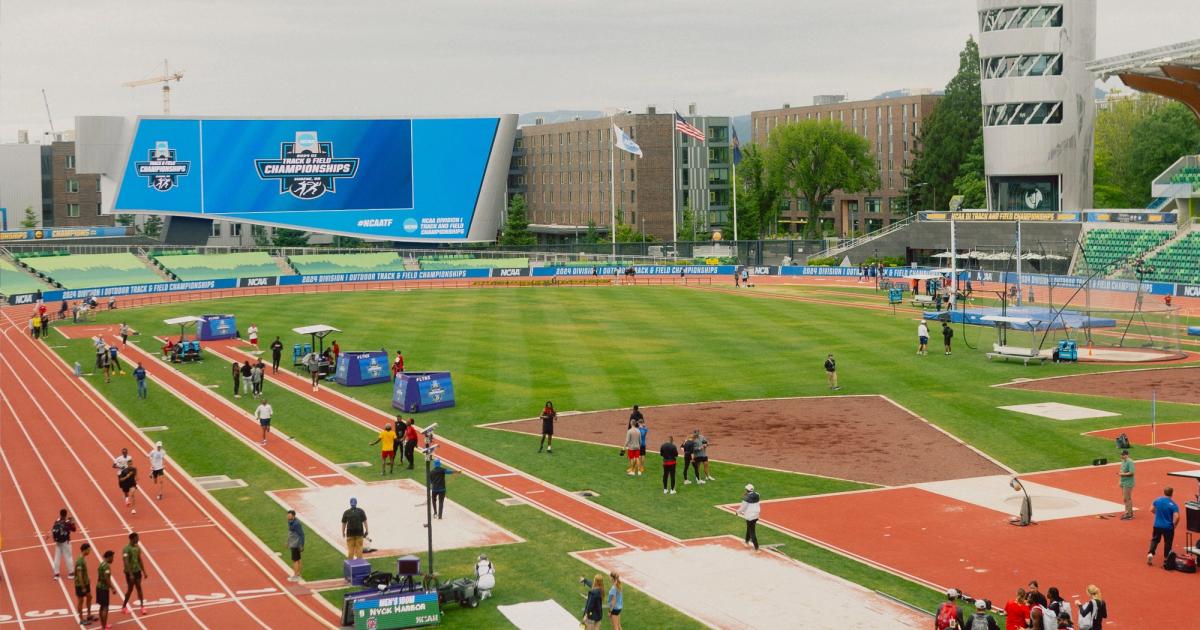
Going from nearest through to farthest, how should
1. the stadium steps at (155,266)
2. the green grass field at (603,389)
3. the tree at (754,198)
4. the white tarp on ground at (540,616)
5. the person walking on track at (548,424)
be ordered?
1. the white tarp on ground at (540,616)
2. the green grass field at (603,389)
3. the person walking on track at (548,424)
4. the stadium steps at (155,266)
5. the tree at (754,198)

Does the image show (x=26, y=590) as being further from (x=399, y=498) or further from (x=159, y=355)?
(x=159, y=355)

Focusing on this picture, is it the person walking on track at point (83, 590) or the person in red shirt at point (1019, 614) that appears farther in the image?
the person walking on track at point (83, 590)

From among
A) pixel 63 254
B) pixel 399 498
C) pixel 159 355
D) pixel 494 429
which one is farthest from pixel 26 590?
pixel 63 254

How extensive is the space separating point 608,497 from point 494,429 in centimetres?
1020

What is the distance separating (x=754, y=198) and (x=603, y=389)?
11375 centimetres

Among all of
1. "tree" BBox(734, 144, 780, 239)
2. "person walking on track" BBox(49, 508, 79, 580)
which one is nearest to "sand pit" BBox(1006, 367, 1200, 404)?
"person walking on track" BBox(49, 508, 79, 580)

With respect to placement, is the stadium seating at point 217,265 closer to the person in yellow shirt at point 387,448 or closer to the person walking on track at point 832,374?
the person walking on track at point 832,374

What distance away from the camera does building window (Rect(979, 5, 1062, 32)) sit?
113250 millimetres

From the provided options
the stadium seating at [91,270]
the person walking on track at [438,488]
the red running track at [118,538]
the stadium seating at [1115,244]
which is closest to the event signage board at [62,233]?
the stadium seating at [91,270]

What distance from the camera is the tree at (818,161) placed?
16238 centimetres

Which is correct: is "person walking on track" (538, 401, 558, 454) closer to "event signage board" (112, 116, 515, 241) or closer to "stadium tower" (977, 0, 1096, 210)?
"event signage board" (112, 116, 515, 241)

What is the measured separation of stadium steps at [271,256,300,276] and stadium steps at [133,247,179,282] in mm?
10573

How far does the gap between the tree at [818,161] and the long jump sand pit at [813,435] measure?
118 m

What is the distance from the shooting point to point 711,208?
551 ft
